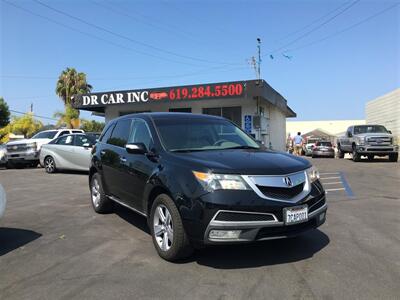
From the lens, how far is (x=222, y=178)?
175 inches

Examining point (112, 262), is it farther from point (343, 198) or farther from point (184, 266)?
point (343, 198)

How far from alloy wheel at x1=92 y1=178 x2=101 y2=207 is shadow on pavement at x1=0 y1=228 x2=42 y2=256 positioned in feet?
4.80

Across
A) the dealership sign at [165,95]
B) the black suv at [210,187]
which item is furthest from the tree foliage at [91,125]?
the black suv at [210,187]

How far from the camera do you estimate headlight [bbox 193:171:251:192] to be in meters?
4.43

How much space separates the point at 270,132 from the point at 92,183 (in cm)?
2235

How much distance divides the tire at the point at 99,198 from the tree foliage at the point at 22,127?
5060 cm

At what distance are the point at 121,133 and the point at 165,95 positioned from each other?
677 inches

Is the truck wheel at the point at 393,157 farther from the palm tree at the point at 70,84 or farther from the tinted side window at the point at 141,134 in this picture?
the palm tree at the point at 70,84

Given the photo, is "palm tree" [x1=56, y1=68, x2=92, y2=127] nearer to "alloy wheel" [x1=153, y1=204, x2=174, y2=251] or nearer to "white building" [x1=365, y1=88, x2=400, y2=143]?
"white building" [x1=365, y1=88, x2=400, y2=143]

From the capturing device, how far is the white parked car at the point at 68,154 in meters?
15.2

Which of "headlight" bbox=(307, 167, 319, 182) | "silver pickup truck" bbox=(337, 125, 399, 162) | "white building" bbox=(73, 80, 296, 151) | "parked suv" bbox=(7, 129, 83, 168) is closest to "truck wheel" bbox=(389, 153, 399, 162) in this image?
"silver pickup truck" bbox=(337, 125, 399, 162)

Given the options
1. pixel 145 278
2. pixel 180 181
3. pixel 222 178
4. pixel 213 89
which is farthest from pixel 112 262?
pixel 213 89

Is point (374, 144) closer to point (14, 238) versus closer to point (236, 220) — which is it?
point (236, 220)

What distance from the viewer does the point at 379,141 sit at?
22125mm
